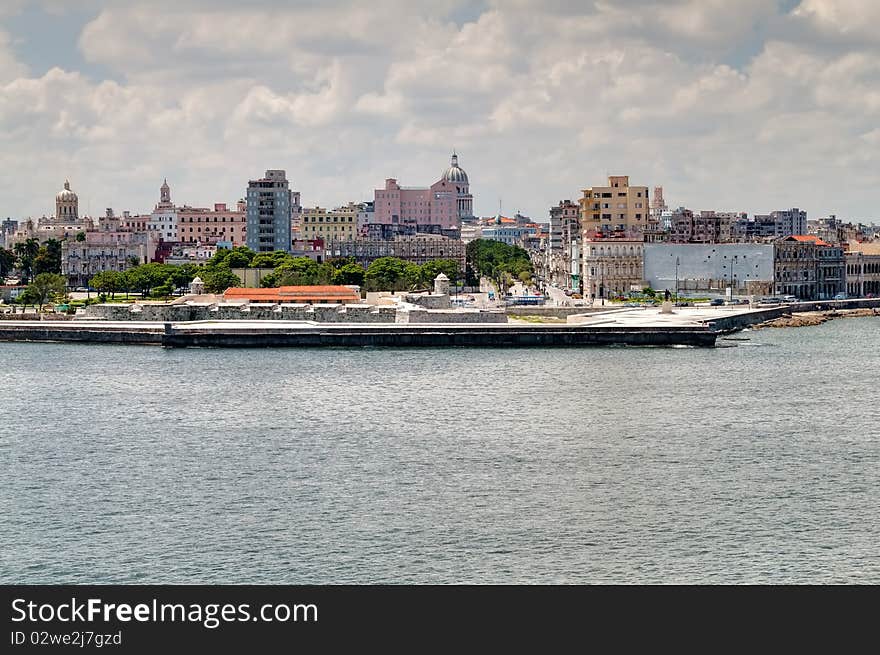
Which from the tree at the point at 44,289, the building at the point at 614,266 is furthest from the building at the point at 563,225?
the tree at the point at 44,289

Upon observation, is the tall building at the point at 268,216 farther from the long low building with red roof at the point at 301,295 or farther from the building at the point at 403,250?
the long low building with red roof at the point at 301,295

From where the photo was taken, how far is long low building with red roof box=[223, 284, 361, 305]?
99000mm

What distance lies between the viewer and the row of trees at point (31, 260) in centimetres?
15200

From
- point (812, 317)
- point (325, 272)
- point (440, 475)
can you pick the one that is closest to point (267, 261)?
point (325, 272)

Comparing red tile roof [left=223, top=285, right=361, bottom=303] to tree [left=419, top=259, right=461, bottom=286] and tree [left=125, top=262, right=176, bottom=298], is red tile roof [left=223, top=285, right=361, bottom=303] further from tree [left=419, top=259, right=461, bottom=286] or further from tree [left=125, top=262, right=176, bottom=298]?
tree [left=419, top=259, right=461, bottom=286]

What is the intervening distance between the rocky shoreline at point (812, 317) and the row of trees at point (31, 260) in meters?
74.2

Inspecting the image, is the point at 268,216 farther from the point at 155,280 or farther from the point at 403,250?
the point at 155,280

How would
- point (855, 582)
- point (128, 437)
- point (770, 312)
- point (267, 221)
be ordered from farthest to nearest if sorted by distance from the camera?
1. point (267, 221)
2. point (770, 312)
3. point (128, 437)
4. point (855, 582)

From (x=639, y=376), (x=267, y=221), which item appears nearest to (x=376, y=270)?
(x=267, y=221)

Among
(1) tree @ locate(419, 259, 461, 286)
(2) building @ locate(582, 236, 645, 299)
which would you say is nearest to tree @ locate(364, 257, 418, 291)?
(1) tree @ locate(419, 259, 461, 286)
